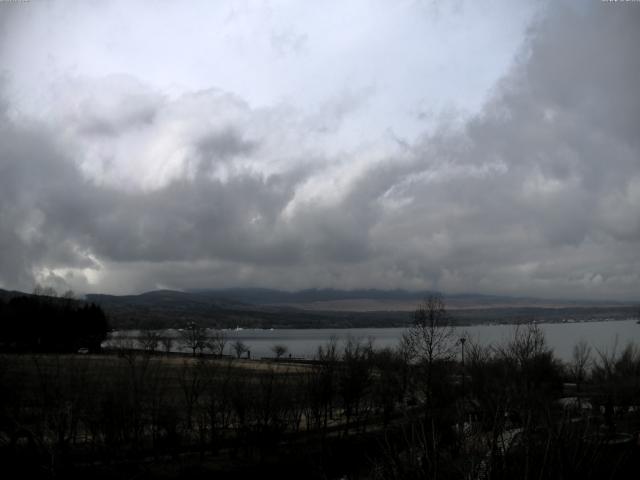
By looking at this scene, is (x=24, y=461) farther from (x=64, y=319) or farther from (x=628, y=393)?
(x=64, y=319)

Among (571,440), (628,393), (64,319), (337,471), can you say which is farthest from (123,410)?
(64,319)

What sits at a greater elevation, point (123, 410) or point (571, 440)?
point (571, 440)

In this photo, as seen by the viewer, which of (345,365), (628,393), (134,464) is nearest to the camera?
(134,464)

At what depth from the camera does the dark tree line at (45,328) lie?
371 ft

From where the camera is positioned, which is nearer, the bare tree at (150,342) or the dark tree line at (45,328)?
the bare tree at (150,342)

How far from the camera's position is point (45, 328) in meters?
116

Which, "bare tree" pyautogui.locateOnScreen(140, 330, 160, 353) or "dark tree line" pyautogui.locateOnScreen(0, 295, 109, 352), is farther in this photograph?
"dark tree line" pyautogui.locateOnScreen(0, 295, 109, 352)

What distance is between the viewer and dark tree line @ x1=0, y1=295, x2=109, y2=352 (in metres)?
113

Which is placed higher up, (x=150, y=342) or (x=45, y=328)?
(x=45, y=328)

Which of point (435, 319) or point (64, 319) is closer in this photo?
point (435, 319)

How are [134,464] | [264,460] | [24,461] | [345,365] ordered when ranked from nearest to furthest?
[24,461]
[134,464]
[264,460]
[345,365]

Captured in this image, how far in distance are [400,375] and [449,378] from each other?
Result: 360 inches

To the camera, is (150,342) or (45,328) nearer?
(150,342)

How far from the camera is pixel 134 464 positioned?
34.8m
